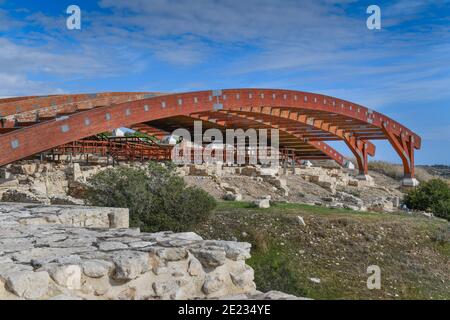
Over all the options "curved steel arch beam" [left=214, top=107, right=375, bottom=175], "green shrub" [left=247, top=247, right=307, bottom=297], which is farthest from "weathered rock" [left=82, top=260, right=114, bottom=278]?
"curved steel arch beam" [left=214, top=107, right=375, bottom=175]

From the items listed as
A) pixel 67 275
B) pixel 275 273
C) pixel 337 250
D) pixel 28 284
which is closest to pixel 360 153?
pixel 337 250

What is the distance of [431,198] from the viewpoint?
68.2 feet

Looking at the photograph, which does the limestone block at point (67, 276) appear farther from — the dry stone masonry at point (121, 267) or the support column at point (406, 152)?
the support column at point (406, 152)

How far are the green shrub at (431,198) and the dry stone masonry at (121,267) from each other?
16382 millimetres

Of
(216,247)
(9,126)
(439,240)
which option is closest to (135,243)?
(216,247)

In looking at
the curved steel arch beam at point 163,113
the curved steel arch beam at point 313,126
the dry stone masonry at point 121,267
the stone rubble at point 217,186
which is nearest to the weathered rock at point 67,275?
the dry stone masonry at point 121,267

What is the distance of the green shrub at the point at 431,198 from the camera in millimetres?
19531

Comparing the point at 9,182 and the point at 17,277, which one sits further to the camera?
the point at 9,182

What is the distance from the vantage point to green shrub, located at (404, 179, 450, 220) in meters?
19.5

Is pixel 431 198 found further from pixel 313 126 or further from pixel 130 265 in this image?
pixel 130 265
